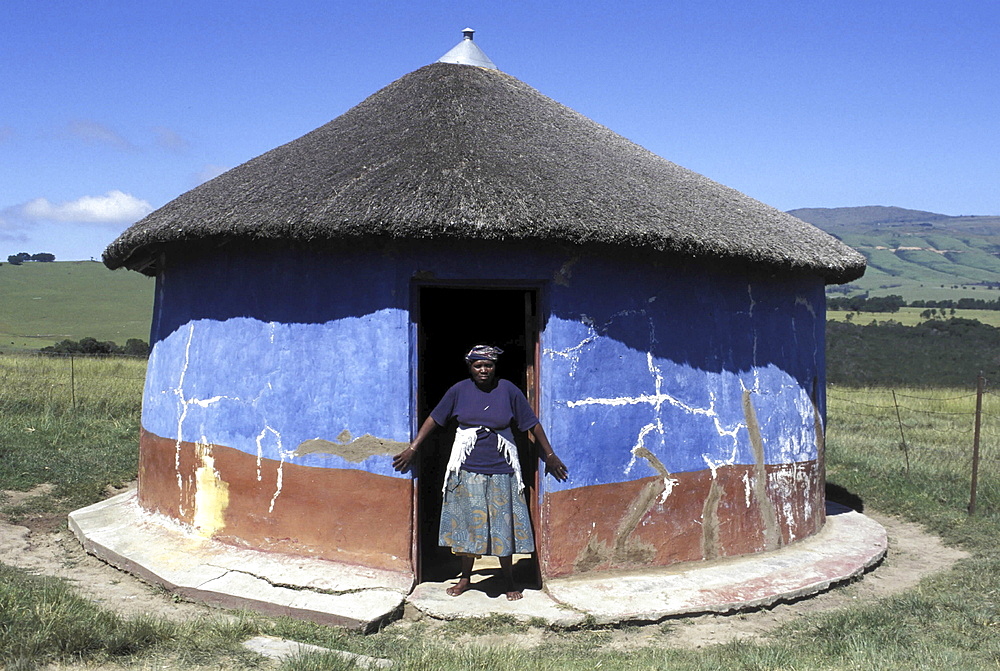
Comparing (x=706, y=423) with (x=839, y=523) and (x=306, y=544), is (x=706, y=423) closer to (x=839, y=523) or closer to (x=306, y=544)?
(x=839, y=523)

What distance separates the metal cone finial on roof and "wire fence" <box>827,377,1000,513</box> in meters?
5.17

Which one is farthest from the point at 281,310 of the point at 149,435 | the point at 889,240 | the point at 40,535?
the point at 889,240

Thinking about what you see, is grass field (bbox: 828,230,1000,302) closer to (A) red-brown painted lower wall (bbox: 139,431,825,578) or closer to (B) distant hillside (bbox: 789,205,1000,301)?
(B) distant hillside (bbox: 789,205,1000,301)

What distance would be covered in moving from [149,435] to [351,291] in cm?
239

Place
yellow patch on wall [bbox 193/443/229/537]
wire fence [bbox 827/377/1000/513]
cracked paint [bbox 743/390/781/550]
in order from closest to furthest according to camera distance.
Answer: yellow patch on wall [bbox 193/443/229/537] < cracked paint [bbox 743/390/781/550] < wire fence [bbox 827/377/1000/513]

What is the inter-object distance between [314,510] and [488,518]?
1133 mm

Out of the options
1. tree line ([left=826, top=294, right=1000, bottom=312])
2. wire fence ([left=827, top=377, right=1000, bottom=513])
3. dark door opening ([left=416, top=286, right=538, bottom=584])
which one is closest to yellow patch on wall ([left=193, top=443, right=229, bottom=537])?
dark door opening ([left=416, top=286, right=538, bottom=584])

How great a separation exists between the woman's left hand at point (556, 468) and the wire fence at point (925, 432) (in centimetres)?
441

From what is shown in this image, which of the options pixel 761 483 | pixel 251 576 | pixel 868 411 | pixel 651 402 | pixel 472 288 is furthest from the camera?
pixel 868 411

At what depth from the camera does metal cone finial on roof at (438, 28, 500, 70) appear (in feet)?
23.4

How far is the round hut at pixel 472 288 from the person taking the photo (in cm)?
519

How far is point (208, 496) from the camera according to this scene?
19.4 ft

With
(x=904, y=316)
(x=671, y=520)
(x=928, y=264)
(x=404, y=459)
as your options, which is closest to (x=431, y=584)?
(x=404, y=459)

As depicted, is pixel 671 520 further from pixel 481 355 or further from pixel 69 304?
pixel 69 304
